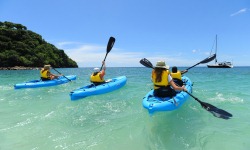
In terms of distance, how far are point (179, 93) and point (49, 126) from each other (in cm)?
423

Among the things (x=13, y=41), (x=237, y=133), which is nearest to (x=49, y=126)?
(x=237, y=133)

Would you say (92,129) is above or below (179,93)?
below

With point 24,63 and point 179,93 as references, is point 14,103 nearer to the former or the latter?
point 179,93

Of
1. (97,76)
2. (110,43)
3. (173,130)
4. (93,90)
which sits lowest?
(173,130)

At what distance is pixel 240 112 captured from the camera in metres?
7.45

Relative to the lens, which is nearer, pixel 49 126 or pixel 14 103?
pixel 49 126

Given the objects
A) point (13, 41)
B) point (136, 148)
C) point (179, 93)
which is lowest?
point (136, 148)

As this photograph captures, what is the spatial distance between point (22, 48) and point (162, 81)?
57460 millimetres

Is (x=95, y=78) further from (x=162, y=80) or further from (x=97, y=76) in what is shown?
(x=162, y=80)

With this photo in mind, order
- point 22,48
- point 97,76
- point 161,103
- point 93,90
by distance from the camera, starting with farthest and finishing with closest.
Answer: point 22,48, point 97,76, point 93,90, point 161,103

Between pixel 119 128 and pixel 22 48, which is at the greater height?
pixel 22 48

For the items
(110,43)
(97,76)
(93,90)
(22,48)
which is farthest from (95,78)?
(22,48)

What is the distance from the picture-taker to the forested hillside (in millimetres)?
53281

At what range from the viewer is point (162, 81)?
674 cm
